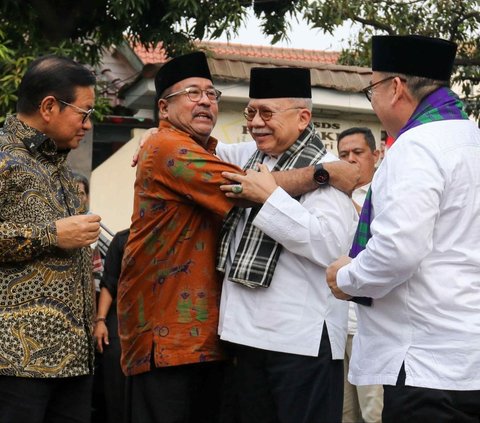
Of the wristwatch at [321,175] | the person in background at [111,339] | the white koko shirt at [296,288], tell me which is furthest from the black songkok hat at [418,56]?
the person in background at [111,339]

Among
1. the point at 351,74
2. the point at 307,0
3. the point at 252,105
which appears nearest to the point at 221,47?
the point at 351,74

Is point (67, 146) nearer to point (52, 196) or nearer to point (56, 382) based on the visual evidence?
point (52, 196)

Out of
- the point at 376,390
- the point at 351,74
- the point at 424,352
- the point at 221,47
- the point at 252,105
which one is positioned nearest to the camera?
the point at 424,352

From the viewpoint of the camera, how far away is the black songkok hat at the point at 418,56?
330 cm

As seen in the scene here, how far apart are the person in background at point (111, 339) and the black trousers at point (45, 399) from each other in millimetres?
2094

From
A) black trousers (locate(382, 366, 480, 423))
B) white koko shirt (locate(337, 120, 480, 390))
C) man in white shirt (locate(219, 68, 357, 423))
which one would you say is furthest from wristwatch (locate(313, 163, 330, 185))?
black trousers (locate(382, 366, 480, 423))

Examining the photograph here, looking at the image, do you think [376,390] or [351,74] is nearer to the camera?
[376,390]

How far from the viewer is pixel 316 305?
3.94m

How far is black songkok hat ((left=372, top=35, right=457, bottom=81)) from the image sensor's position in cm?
330

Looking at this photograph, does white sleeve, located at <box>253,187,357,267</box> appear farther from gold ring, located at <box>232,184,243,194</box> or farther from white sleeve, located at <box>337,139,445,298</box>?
white sleeve, located at <box>337,139,445,298</box>

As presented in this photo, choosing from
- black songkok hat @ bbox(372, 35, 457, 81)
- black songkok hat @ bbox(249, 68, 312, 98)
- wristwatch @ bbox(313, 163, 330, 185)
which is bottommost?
wristwatch @ bbox(313, 163, 330, 185)

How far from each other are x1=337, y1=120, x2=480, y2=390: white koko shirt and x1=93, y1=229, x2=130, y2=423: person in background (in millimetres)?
3251

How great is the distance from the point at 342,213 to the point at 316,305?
0.42 metres

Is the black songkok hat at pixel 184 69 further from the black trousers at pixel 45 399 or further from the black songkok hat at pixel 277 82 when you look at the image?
the black trousers at pixel 45 399
